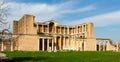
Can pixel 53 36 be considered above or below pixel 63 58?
above

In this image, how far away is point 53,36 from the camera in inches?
4045

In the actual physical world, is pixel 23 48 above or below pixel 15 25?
Result: below

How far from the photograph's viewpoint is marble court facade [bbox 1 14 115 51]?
9250 cm

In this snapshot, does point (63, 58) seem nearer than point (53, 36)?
Yes

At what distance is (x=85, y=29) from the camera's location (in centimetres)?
10725

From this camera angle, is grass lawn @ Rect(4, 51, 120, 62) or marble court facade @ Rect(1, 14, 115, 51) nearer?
grass lawn @ Rect(4, 51, 120, 62)

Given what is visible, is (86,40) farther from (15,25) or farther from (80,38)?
(15,25)

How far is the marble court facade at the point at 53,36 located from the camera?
92.5 m

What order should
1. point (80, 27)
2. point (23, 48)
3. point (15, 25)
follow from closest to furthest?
→ point (23, 48) < point (15, 25) < point (80, 27)

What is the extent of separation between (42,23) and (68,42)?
1195cm

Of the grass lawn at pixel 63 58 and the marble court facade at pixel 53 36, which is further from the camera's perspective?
the marble court facade at pixel 53 36

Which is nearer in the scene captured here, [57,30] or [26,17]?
[26,17]

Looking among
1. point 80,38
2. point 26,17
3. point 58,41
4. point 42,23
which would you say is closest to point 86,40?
point 80,38

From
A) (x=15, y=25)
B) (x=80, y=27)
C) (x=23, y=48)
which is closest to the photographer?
(x=23, y=48)
